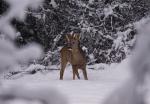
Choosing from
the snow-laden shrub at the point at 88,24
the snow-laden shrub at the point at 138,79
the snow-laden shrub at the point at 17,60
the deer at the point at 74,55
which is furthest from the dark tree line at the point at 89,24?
the snow-laden shrub at the point at 138,79

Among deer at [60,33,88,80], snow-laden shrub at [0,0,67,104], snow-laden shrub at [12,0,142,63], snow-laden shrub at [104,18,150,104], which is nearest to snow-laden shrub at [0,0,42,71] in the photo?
snow-laden shrub at [0,0,67,104]

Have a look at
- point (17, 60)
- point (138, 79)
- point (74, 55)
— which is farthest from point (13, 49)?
point (74, 55)

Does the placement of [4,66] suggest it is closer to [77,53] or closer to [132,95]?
[132,95]

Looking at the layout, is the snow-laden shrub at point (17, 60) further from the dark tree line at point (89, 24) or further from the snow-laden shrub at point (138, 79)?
the dark tree line at point (89, 24)

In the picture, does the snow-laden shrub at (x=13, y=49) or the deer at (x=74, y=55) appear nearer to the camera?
the snow-laden shrub at (x=13, y=49)

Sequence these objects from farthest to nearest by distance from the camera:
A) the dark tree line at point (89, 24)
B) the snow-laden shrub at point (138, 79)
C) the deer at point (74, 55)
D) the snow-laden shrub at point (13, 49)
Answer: the dark tree line at point (89, 24) < the deer at point (74, 55) < the snow-laden shrub at point (13, 49) < the snow-laden shrub at point (138, 79)

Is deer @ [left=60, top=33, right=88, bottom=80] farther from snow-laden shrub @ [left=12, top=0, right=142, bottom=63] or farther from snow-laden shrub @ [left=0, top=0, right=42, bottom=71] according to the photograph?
snow-laden shrub @ [left=0, top=0, right=42, bottom=71]

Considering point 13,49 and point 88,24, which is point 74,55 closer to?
point 88,24

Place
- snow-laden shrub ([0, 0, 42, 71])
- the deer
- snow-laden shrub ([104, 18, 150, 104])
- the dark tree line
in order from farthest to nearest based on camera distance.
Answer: the dark tree line, the deer, snow-laden shrub ([0, 0, 42, 71]), snow-laden shrub ([104, 18, 150, 104])

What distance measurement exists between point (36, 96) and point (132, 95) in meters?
0.29

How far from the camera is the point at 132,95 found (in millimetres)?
1423

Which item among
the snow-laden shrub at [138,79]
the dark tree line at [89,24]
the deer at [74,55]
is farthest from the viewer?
the dark tree line at [89,24]

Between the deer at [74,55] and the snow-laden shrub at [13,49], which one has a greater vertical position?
the snow-laden shrub at [13,49]

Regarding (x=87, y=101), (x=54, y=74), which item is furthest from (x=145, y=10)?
(x=87, y=101)
